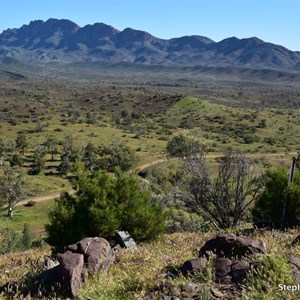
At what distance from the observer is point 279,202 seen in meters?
15.5

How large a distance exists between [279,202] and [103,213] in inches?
274

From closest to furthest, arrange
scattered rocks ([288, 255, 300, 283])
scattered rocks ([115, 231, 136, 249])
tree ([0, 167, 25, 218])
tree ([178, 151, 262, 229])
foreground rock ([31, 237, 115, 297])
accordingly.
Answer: scattered rocks ([288, 255, 300, 283]), foreground rock ([31, 237, 115, 297]), scattered rocks ([115, 231, 136, 249]), tree ([178, 151, 262, 229]), tree ([0, 167, 25, 218])

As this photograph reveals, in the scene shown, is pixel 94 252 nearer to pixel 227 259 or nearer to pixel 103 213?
pixel 227 259

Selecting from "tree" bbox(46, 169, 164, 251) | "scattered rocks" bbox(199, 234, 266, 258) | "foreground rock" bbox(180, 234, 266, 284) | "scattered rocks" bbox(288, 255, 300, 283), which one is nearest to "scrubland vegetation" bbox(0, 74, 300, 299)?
"tree" bbox(46, 169, 164, 251)

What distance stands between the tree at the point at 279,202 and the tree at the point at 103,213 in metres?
4.25

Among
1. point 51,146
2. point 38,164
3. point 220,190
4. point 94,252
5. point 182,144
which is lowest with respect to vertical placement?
point 38,164

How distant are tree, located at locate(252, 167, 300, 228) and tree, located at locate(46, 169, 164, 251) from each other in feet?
13.9

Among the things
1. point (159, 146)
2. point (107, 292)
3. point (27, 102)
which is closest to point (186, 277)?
point (107, 292)

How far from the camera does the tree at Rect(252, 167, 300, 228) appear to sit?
14773 millimetres

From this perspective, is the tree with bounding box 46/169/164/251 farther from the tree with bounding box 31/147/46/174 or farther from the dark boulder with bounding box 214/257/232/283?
the tree with bounding box 31/147/46/174

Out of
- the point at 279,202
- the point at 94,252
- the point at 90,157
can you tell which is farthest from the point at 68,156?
the point at 94,252

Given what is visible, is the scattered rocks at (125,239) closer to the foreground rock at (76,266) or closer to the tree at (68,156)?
the foreground rock at (76,266)

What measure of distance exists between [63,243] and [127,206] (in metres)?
2.17

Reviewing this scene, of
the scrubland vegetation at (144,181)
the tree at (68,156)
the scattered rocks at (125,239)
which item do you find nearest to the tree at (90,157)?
the scrubland vegetation at (144,181)
